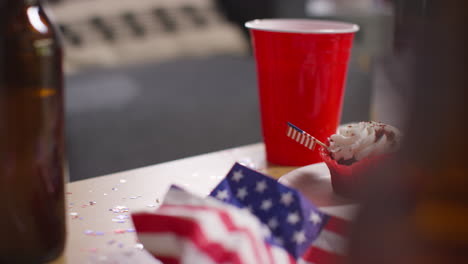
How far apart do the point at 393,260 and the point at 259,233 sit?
6.0 inches

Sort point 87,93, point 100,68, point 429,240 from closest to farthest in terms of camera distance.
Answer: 1. point 429,240
2. point 87,93
3. point 100,68

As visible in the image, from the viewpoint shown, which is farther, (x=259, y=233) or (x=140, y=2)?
(x=140, y=2)

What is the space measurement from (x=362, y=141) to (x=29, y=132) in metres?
0.37

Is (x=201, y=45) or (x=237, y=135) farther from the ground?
(x=201, y=45)

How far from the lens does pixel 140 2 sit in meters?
2.38

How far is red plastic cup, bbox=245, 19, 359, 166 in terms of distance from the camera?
709 millimetres

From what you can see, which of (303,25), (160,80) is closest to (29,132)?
(303,25)

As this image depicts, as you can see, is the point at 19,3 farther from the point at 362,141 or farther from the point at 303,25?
the point at 303,25

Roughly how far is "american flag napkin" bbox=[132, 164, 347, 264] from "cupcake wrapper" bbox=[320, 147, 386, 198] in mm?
144

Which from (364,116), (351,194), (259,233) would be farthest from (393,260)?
(364,116)

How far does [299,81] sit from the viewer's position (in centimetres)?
73

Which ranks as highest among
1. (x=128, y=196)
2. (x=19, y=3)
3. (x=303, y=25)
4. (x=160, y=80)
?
(x=19, y=3)

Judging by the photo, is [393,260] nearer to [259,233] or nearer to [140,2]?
[259,233]

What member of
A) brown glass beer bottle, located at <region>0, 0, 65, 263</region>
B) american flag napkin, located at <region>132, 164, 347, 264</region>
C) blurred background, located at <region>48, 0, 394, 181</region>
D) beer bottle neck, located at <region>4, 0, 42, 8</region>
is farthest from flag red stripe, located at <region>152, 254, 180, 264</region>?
blurred background, located at <region>48, 0, 394, 181</region>
